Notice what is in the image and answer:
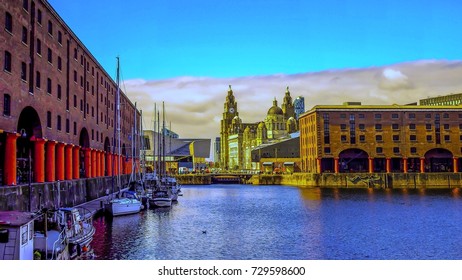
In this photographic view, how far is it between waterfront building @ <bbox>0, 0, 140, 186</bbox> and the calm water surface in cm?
810

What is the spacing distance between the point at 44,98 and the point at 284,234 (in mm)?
23785

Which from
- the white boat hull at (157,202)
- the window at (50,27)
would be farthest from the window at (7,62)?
the white boat hull at (157,202)

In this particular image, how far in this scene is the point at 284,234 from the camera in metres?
44.5

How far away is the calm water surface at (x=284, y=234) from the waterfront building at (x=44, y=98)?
319 inches

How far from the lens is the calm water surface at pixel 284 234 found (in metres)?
35.3

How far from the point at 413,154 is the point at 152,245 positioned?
98.0 m

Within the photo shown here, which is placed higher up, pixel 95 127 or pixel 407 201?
pixel 95 127

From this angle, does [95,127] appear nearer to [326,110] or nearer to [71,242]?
[71,242]

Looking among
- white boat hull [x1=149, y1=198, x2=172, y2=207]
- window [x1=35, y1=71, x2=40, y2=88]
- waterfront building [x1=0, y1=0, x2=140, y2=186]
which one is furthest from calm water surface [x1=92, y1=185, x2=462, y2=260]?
window [x1=35, y1=71, x2=40, y2=88]

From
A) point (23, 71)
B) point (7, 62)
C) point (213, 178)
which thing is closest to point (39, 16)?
point (23, 71)

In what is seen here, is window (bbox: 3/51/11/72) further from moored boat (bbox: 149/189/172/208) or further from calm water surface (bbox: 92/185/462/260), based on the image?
moored boat (bbox: 149/189/172/208)
